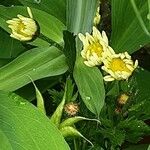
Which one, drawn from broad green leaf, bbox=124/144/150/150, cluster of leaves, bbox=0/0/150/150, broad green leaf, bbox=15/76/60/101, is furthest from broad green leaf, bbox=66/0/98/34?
broad green leaf, bbox=124/144/150/150

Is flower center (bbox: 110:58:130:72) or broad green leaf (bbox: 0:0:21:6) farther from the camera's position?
broad green leaf (bbox: 0:0:21:6)

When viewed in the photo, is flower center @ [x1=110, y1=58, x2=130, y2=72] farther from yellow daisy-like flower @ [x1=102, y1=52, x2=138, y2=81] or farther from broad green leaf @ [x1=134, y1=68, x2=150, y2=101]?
broad green leaf @ [x1=134, y1=68, x2=150, y2=101]

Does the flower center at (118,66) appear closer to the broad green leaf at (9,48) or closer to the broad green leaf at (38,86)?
the broad green leaf at (38,86)

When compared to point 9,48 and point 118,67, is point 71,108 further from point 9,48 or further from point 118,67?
A: point 9,48

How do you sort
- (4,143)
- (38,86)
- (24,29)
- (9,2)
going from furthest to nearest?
(9,2)
(38,86)
(24,29)
(4,143)

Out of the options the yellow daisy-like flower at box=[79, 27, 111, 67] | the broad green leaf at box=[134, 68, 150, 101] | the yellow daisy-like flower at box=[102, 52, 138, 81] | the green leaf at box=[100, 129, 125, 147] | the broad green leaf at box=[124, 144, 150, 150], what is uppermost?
the yellow daisy-like flower at box=[79, 27, 111, 67]

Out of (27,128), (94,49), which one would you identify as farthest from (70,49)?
(27,128)
